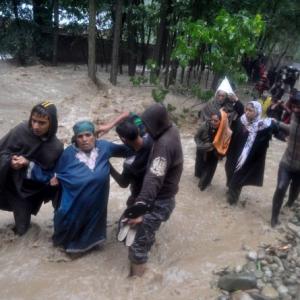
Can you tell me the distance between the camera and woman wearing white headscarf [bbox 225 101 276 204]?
4906 mm

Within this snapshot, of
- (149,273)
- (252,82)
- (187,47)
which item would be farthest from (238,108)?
(252,82)

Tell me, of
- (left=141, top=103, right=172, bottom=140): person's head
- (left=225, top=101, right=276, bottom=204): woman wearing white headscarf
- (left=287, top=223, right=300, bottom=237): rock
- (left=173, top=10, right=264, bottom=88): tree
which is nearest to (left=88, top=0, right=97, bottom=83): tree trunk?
(left=173, top=10, right=264, bottom=88): tree

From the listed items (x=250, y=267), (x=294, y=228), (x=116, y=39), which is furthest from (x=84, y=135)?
(x=116, y=39)

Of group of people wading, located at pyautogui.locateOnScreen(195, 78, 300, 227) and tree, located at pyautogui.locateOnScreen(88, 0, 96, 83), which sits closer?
group of people wading, located at pyautogui.locateOnScreen(195, 78, 300, 227)

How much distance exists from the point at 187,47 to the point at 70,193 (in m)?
5.70

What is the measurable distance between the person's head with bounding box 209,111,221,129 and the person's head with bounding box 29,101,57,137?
2.38 meters

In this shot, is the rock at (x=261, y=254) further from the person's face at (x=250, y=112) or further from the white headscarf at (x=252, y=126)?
the person's face at (x=250, y=112)

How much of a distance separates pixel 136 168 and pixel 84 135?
1.75ft

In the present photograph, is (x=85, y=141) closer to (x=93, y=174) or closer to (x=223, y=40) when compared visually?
(x=93, y=174)

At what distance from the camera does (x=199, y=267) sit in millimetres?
3947

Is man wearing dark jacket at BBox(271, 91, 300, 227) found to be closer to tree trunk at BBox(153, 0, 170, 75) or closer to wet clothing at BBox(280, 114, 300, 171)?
wet clothing at BBox(280, 114, 300, 171)

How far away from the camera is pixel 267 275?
3.81 metres

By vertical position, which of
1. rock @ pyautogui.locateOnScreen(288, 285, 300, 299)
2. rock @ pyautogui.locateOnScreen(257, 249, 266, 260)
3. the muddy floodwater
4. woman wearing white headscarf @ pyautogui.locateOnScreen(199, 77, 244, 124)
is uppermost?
woman wearing white headscarf @ pyautogui.locateOnScreen(199, 77, 244, 124)

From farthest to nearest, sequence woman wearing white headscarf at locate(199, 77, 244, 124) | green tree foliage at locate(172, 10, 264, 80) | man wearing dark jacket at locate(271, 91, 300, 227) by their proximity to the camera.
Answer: green tree foliage at locate(172, 10, 264, 80)
woman wearing white headscarf at locate(199, 77, 244, 124)
man wearing dark jacket at locate(271, 91, 300, 227)
